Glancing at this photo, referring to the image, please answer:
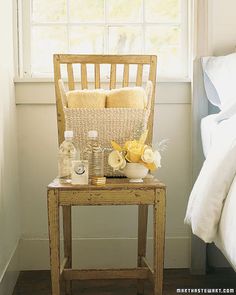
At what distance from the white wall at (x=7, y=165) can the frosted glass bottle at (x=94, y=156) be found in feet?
1.12

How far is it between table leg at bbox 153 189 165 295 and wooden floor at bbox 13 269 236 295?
38 cm

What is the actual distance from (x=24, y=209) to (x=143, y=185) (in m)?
0.84

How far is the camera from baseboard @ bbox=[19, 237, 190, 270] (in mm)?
2135

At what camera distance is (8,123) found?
188cm

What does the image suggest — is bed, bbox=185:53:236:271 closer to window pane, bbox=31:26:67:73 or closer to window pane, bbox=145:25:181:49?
window pane, bbox=145:25:181:49

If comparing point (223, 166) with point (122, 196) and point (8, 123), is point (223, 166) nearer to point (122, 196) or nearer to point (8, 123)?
point (122, 196)

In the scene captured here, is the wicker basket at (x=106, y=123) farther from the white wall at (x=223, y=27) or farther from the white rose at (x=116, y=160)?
the white wall at (x=223, y=27)

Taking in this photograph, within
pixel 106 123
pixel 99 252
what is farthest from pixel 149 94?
pixel 99 252

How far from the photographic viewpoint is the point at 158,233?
1496mm

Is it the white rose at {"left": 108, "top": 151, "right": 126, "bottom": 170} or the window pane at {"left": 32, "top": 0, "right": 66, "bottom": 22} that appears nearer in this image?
the white rose at {"left": 108, "top": 151, "right": 126, "bottom": 170}

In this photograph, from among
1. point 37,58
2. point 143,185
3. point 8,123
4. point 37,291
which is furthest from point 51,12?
point 37,291

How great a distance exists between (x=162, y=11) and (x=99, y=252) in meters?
1.17

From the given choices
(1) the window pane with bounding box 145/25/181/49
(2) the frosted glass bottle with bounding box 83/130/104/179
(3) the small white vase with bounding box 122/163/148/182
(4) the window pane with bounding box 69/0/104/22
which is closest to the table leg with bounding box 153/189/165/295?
(3) the small white vase with bounding box 122/163/148/182

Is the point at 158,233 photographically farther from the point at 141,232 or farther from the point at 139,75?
the point at 139,75
